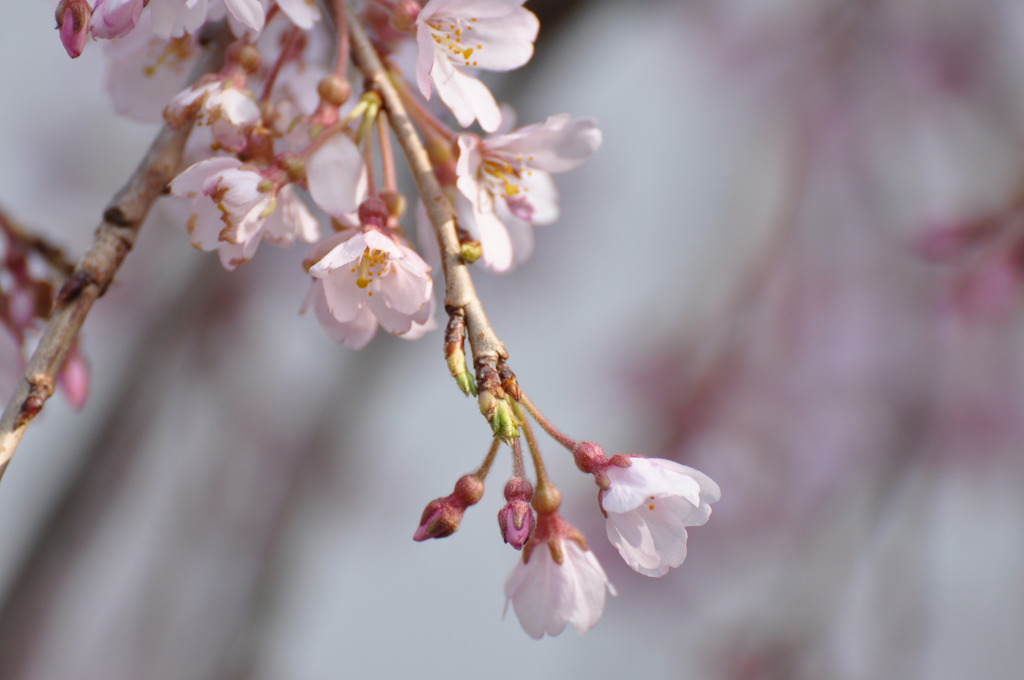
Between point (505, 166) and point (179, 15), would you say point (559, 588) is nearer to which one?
point (505, 166)

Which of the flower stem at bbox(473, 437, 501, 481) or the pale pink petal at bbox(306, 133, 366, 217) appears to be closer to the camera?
the flower stem at bbox(473, 437, 501, 481)

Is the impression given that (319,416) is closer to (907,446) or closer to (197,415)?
(197,415)

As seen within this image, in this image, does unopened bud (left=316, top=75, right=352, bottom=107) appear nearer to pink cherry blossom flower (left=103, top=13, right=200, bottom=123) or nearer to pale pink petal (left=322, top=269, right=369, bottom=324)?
pale pink petal (left=322, top=269, right=369, bottom=324)

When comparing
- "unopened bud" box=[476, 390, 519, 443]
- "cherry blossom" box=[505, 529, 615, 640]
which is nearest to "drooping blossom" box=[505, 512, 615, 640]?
"cherry blossom" box=[505, 529, 615, 640]

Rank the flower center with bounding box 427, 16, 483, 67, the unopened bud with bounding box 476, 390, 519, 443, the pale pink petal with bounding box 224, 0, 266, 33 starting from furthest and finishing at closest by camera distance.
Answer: the flower center with bounding box 427, 16, 483, 67
the pale pink petal with bounding box 224, 0, 266, 33
the unopened bud with bounding box 476, 390, 519, 443

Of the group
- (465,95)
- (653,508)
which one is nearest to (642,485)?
(653,508)

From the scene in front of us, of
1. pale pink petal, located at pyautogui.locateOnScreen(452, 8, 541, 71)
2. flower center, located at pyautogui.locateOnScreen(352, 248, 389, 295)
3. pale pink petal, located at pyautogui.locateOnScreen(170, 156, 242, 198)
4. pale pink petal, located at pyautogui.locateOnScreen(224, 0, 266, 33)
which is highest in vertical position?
pale pink petal, located at pyautogui.locateOnScreen(224, 0, 266, 33)

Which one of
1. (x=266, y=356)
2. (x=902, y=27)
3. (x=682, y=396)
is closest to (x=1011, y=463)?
(x=682, y=396)
